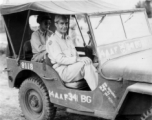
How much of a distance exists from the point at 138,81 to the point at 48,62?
160 centimetres

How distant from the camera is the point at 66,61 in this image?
12.3ft

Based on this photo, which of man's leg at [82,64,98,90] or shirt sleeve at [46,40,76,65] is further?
shirt sleeve at [46,40,76,65]

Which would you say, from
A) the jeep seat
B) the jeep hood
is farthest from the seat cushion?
the jeep seat

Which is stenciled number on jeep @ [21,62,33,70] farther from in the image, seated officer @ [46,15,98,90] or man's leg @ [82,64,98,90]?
man's leg @ [82,64,98,90]

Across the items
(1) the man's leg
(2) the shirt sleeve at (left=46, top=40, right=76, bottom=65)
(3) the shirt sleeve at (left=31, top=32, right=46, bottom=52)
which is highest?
(3) the shirt sleeve at (left=31, top=32, right=46, bottom=52)

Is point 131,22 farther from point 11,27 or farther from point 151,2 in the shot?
point 151,2

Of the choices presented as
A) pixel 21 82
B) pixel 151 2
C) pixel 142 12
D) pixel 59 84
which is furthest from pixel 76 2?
pixel 151 2

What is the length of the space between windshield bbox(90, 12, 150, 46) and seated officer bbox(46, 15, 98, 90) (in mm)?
378

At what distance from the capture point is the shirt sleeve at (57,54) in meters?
3.75

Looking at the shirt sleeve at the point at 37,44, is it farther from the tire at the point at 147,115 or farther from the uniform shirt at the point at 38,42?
the tire at the point at 147,115

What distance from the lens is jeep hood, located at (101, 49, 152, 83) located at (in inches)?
116

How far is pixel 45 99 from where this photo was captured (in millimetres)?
4121

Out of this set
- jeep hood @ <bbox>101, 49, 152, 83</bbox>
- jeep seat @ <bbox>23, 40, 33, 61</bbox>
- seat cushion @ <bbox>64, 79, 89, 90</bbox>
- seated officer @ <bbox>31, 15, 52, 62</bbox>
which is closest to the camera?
jeep hood @ <bbox>101, 49, 152, 83</bbox>

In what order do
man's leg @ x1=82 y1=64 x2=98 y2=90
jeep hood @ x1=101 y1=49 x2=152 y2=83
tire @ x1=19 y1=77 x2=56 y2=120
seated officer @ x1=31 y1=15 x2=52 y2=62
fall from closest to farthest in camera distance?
jeep hood @ x1=101 y1=49 x2=152 y2=83
man's leg @ x1=82 y1=64 x2=98 y2=90
tire @ x1=19 y1=77 x2=56 y2=120
seated officer @ x1=31 y1=15 x2=52 y2=62
